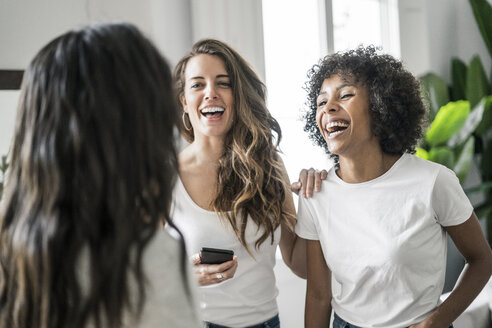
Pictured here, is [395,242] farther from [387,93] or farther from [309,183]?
[387,93]

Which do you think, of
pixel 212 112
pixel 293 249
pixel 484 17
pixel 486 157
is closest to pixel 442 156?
pixel 486 157

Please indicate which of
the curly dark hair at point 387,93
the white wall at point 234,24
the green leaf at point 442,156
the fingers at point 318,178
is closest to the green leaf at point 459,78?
the green leaf at point 442,156

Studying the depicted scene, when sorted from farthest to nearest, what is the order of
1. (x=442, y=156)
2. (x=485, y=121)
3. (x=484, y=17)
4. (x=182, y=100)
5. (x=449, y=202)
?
(x=484, y=17) < (x=485, y=121) < (x=442, y=156) < (x=182, y=100) < (x=449, y=202)

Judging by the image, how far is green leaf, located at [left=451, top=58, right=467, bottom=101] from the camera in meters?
3.76

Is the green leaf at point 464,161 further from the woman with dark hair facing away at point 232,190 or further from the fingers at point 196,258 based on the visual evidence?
the fingers at point 196,258

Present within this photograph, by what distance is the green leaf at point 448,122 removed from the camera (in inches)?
129

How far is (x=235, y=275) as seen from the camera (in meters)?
1.58

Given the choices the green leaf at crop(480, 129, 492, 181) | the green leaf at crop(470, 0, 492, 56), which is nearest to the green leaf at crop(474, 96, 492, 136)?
the green leaf at crop(480, 129, 492, 181)

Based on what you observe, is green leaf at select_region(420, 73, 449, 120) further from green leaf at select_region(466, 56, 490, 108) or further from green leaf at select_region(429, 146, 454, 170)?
green leaf at select_region(429, 146, 454, 170)

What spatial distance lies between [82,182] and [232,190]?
1.09 meters

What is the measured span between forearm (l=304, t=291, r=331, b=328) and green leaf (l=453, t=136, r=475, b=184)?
202cm

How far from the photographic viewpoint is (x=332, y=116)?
159cm

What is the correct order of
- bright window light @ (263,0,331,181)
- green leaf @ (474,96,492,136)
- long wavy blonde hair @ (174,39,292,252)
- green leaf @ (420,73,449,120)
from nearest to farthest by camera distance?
1. long wavy blonde hair @ (174,39,292,252)
2. bright window light @ (263,0,331,181)
3. green leaf @ (474,96,492,136)
4. green leaf @ (420,73,449,120)

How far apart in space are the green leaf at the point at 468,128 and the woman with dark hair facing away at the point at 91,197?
122 inches
